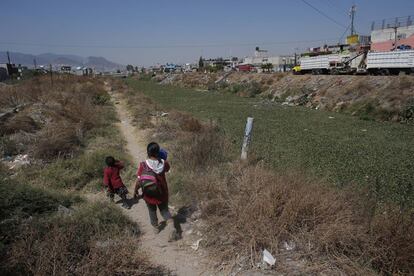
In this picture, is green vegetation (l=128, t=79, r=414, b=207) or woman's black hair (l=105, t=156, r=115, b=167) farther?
green vegetation (l=128, t=79, r=414, b=207)

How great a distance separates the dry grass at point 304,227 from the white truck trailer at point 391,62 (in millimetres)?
24397

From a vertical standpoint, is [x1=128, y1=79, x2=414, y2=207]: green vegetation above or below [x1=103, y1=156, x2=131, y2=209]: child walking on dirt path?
below

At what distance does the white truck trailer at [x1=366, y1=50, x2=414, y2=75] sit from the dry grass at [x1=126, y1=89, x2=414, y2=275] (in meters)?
24.4

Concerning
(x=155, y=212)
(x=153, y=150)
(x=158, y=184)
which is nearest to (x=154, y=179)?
(x=158, y=184)

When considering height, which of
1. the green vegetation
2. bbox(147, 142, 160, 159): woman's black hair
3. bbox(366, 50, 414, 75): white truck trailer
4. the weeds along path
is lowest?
the green vegetation

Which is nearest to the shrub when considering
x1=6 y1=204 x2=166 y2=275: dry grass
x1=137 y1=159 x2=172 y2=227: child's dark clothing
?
x1=6 y1=204 x2=166 y2=275: dry grass

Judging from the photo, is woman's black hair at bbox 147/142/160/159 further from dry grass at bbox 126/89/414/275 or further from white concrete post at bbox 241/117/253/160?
white concrete post at bbox 241/117/253/160

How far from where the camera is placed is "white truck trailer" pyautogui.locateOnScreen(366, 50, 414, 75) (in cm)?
2431

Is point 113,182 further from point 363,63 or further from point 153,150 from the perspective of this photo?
point 363,63

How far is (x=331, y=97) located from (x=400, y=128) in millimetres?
10000

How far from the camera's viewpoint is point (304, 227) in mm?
4020

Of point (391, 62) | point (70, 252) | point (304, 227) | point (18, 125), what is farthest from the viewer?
point (391, 62)

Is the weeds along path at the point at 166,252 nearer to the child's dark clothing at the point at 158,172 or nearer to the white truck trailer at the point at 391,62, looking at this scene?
the child's dark clothing at the point at 158,172

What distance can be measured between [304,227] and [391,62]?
88.6 ft
